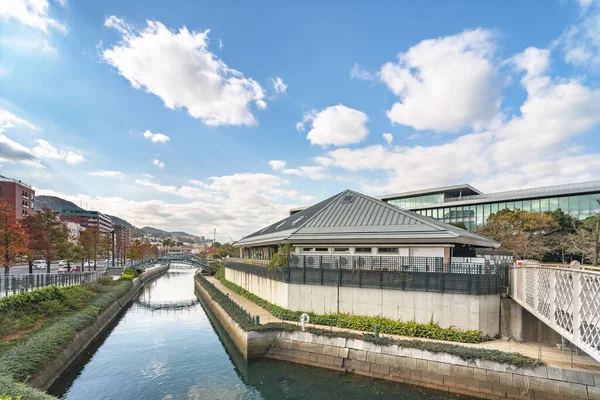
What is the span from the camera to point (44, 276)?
2956 cm

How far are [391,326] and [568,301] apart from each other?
31.3ft

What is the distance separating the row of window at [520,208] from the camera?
55.3 m

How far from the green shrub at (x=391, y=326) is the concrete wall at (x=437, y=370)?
5.84 ft

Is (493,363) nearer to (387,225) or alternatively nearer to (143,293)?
(387,225)

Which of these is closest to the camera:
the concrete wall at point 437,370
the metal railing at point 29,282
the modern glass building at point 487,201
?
the concrete wall at point 437,370

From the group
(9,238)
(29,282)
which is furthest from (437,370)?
(9,238)

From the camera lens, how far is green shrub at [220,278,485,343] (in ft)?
57.5

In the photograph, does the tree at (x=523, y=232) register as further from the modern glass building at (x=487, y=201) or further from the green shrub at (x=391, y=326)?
the green shrub at (x=391, y=326)

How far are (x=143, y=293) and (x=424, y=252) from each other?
165ft

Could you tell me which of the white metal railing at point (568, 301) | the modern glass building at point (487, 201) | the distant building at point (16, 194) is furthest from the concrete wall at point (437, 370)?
the distant building at point (16, 194)

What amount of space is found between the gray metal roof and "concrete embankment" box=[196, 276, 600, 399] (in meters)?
8.08

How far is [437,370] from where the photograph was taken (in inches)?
619

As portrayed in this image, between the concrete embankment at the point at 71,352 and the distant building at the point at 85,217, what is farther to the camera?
the distant building at the point at 85,217

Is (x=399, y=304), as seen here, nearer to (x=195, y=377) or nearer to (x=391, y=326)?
(x=391, y=326)
